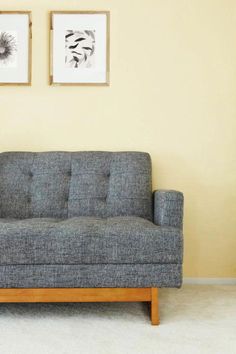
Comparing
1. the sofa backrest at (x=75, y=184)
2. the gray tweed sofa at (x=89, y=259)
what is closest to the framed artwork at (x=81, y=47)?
the sofa backrest at (x=75, y=184)

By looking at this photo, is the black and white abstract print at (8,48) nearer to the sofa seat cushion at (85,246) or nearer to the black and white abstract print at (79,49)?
the black and white abstract print at (79,49)

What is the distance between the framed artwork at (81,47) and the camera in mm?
2713

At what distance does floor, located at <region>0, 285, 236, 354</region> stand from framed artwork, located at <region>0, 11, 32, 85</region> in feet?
4.93

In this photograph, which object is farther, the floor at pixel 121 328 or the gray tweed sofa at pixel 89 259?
the gray tweed sofa at pixel 89 259

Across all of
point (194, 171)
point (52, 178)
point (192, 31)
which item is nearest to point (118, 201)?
→ point (52, 178)

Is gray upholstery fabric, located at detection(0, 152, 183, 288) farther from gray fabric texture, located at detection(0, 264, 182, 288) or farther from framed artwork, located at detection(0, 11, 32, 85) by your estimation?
framed artwork, located at detection(0, 11, 32, 85)

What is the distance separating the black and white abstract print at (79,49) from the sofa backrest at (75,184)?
64 cm

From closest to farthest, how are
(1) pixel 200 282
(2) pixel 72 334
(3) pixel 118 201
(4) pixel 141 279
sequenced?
(2) pixel 72 334 → (4) pixel 141 279 → (3) pixel 118 201 → (1) pixel 200 282

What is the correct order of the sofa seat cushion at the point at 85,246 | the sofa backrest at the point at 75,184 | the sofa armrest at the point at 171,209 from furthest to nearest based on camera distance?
the sofa backrest at the point at 75,184 < the sofa armrest at the point at 171,209 < the sofa seat cushion at the point at 85,246

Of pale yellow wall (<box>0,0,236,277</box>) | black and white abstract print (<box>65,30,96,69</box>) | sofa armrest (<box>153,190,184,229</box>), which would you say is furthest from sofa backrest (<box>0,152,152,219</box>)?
black and white abstract print (<box>65,30,96,69</box>)

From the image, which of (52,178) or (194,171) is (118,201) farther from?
(194,171)

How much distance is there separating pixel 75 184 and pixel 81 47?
958 millimetres

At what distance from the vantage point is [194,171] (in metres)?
2.71

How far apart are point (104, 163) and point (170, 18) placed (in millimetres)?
1101
